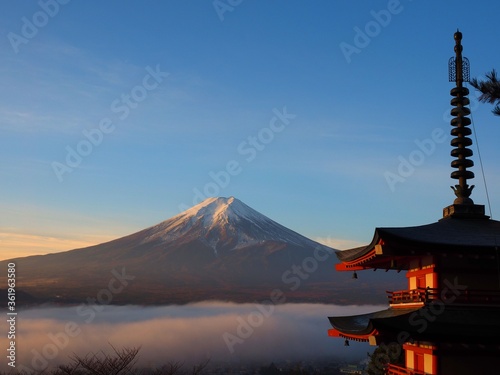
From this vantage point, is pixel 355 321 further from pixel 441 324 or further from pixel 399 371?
pixel 441 324

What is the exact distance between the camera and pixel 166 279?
171000 millimetres

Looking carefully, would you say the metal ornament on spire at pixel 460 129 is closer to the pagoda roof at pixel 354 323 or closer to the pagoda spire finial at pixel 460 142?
the pagoda spire finial at pixel 460 142

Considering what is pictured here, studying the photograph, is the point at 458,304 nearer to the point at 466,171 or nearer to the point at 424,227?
the point at 424,227

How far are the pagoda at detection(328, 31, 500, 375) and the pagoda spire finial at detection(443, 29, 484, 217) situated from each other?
0.27 meters

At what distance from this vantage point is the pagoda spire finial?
66.5 feet

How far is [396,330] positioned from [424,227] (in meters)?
4.50

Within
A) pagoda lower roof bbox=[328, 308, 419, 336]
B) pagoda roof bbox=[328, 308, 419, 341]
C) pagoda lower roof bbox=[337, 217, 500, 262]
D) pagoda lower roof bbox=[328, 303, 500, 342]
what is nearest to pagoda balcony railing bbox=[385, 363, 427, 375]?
pagoda roof bbox=[328, 308, 419, 341]

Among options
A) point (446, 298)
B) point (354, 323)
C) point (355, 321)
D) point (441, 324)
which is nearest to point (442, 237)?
point (446, 298)

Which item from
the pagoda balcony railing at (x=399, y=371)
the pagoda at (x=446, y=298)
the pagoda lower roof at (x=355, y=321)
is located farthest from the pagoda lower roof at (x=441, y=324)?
the pagoda balcony railing at (x=399, y=371)

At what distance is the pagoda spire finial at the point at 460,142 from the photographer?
798 inches

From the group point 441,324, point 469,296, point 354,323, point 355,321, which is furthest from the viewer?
point 355,321

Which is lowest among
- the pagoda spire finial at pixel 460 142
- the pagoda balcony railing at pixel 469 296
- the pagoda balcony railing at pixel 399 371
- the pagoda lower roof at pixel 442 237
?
the pagoda balcony railing at pixel 399 371

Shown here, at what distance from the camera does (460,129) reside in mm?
21266

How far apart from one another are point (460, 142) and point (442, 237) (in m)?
4.96
